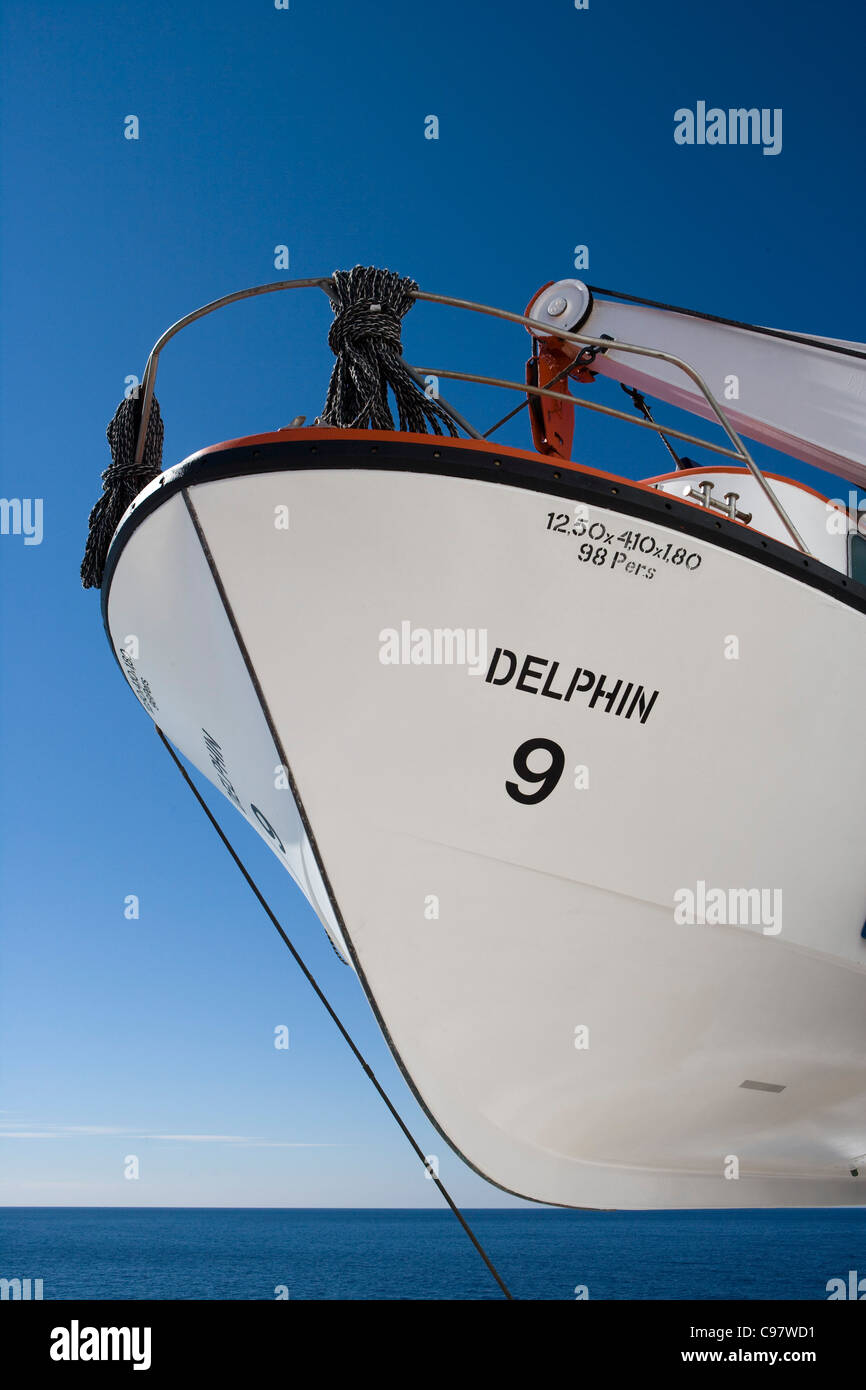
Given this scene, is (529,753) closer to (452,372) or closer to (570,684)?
(570,684)

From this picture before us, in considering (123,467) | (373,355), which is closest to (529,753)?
(373,355)

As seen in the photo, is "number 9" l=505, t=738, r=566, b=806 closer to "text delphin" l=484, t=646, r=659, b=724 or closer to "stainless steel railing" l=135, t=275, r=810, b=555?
"text delphin" l=484, t=646, r=659, b=724

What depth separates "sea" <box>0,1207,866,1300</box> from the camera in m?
59.8

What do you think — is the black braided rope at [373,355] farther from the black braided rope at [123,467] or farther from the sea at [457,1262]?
the sea at [457,1262]

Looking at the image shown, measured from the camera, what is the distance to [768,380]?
7.06 meters

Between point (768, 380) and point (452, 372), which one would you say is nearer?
point (452, 372)

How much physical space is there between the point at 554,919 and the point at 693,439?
251 cm

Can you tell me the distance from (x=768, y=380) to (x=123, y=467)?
486cm

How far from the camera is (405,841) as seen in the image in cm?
398

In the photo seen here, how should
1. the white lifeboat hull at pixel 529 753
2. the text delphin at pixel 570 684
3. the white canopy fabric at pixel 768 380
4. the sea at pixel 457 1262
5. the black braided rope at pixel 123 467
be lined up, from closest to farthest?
the white lifeboat hull at pixel 529 753 → the text delphin at pixel 570 684 → the black braided rope at pixel 123 467 → the white canopy fabric at pixel 768 380 → the sea at pixel 457 1262

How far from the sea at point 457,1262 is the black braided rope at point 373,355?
155 feet

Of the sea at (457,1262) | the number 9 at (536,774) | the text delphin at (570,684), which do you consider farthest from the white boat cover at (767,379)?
the sea at (457,1262)

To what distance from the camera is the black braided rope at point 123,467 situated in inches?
178
